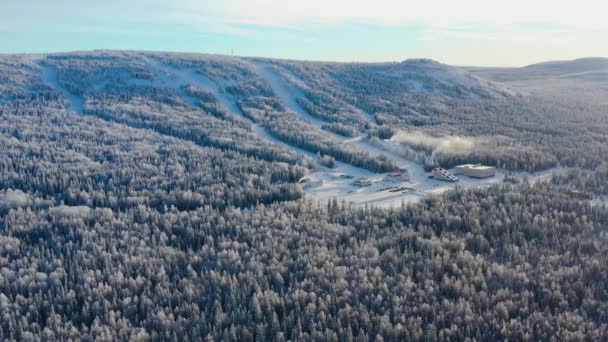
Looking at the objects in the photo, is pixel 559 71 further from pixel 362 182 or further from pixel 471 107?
pixel 362 182

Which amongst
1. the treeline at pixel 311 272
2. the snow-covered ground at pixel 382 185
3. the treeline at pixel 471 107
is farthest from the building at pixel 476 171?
the treeline at pixel 311 272

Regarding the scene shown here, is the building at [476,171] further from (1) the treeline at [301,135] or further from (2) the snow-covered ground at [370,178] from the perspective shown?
(1) the treeline at [301,135]

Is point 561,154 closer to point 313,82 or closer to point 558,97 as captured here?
point 313,82

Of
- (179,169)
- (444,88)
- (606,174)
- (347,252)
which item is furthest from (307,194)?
(444,88)

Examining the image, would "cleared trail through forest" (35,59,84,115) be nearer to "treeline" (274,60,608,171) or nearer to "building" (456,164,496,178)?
"treeline" (274,60,608,171)

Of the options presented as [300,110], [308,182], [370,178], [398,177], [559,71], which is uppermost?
[559,71]

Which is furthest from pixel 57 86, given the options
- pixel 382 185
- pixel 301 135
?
pixel 382 185
